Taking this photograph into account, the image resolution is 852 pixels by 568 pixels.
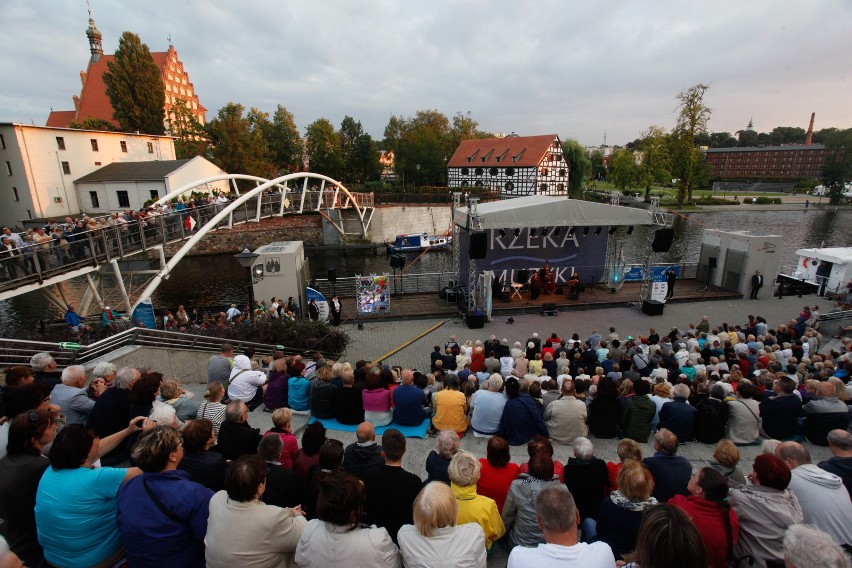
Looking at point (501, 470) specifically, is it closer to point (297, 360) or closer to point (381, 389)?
point (381, 389)

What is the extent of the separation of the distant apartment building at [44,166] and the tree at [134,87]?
31.6 feet

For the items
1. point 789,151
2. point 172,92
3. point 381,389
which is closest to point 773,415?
point 381,389

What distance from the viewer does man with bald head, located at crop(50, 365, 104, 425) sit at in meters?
4.29

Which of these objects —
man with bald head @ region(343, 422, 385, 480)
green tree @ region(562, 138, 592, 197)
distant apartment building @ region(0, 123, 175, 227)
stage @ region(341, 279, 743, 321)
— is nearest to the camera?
man with bald head @ region(343, 422, 385, 480)

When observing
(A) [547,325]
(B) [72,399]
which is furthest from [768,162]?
(B) [72,399]

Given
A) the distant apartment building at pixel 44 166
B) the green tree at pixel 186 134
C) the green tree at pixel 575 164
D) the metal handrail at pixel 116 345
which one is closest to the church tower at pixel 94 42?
the green tree at pixel 186 134

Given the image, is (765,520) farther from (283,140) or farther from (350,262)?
(283,140)

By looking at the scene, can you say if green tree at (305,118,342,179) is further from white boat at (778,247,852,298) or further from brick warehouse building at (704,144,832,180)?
brick warehouse building at (704,144,832,180)

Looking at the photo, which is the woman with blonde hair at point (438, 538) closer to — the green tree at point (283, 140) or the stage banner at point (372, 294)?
the stage banner at point (372, 294)

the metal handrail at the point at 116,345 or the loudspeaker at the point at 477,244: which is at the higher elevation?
the loudspeaker at the point at 477,244

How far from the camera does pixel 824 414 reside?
5.47 metres

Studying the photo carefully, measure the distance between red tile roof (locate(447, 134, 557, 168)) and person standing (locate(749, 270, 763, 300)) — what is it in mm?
45077

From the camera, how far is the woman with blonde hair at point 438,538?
7.89 ft

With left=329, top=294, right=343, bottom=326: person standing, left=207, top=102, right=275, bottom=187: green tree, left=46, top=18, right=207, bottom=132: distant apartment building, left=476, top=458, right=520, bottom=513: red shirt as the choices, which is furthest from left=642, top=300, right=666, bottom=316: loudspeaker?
left=46, top=18, right=207, bottom=132: distant apartment building
